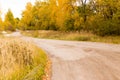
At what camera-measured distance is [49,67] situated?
12.6 metres

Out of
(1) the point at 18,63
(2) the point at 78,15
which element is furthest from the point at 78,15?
(1) the point at 18,63

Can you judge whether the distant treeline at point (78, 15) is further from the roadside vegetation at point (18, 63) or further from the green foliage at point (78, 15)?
the roadside vegetation at point (18, 63)

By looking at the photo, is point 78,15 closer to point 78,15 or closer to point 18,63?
point 78,15

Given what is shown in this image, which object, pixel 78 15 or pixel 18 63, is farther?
pixel 78 15

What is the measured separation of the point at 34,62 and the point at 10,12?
279 feet

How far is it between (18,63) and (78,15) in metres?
29.1

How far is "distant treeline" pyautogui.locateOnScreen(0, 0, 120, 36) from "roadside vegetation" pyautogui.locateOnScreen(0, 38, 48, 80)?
18510 mm

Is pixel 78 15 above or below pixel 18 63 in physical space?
above

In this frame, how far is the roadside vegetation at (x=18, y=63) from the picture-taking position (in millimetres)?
9070

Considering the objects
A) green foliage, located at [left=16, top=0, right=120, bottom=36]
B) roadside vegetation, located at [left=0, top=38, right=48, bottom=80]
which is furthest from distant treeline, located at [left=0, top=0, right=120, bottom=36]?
roadside vegetation, located at [left=0, top=38, right=48, bottom=80]

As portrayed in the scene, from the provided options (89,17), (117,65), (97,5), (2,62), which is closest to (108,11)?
(97,5)

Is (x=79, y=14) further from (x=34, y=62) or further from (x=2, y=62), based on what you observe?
(x=2, y=62)

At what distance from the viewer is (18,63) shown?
35.7ft

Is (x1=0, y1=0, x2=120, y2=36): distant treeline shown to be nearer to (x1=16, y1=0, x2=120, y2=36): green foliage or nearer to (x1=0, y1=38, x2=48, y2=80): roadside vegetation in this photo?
(x1=16, y1=0, x2=120, y2=36): green foliage
